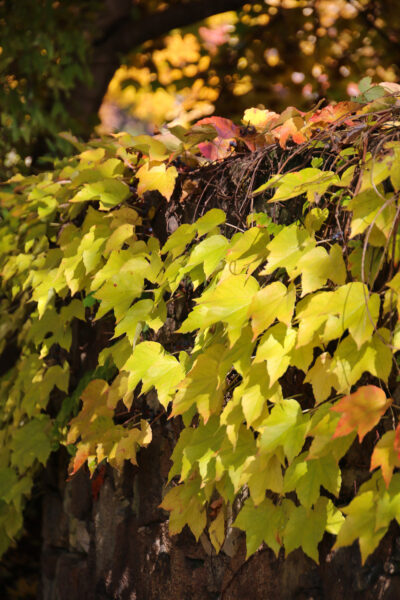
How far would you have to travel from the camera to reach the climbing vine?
1436 millimetres

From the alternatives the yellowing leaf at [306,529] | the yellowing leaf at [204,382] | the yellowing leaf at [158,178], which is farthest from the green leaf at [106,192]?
the yellowing leaf at [306,529]

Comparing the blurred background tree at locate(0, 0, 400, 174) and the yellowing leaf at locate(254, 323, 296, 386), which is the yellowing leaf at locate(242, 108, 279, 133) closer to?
the yellowing leaf at locate(254, 323, 296, 386)

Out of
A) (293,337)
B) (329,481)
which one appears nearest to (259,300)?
(293,337)

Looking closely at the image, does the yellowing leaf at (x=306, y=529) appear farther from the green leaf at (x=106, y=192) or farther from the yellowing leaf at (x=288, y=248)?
the green leaf at (x=106, y=192)

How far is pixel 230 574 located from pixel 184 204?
1195mm

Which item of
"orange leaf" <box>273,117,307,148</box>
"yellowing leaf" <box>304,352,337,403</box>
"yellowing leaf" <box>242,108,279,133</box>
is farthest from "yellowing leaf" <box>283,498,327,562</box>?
"yellowing leaf" <box>242,108,279,133</box>

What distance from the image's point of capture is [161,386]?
1948 mm

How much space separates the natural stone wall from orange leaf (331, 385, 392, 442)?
1.11 ft

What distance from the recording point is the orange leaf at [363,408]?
4.41 feet

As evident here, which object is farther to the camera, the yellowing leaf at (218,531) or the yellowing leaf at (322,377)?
the yellowing leaf at (218,531)

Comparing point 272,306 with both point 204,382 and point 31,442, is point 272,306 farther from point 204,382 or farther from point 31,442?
point 31,442

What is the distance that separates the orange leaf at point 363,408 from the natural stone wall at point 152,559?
337 millimetres

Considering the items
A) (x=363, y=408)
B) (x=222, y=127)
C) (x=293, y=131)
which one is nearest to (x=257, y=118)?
(x=222, y=127)

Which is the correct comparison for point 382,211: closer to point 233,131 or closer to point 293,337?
point 293,337
